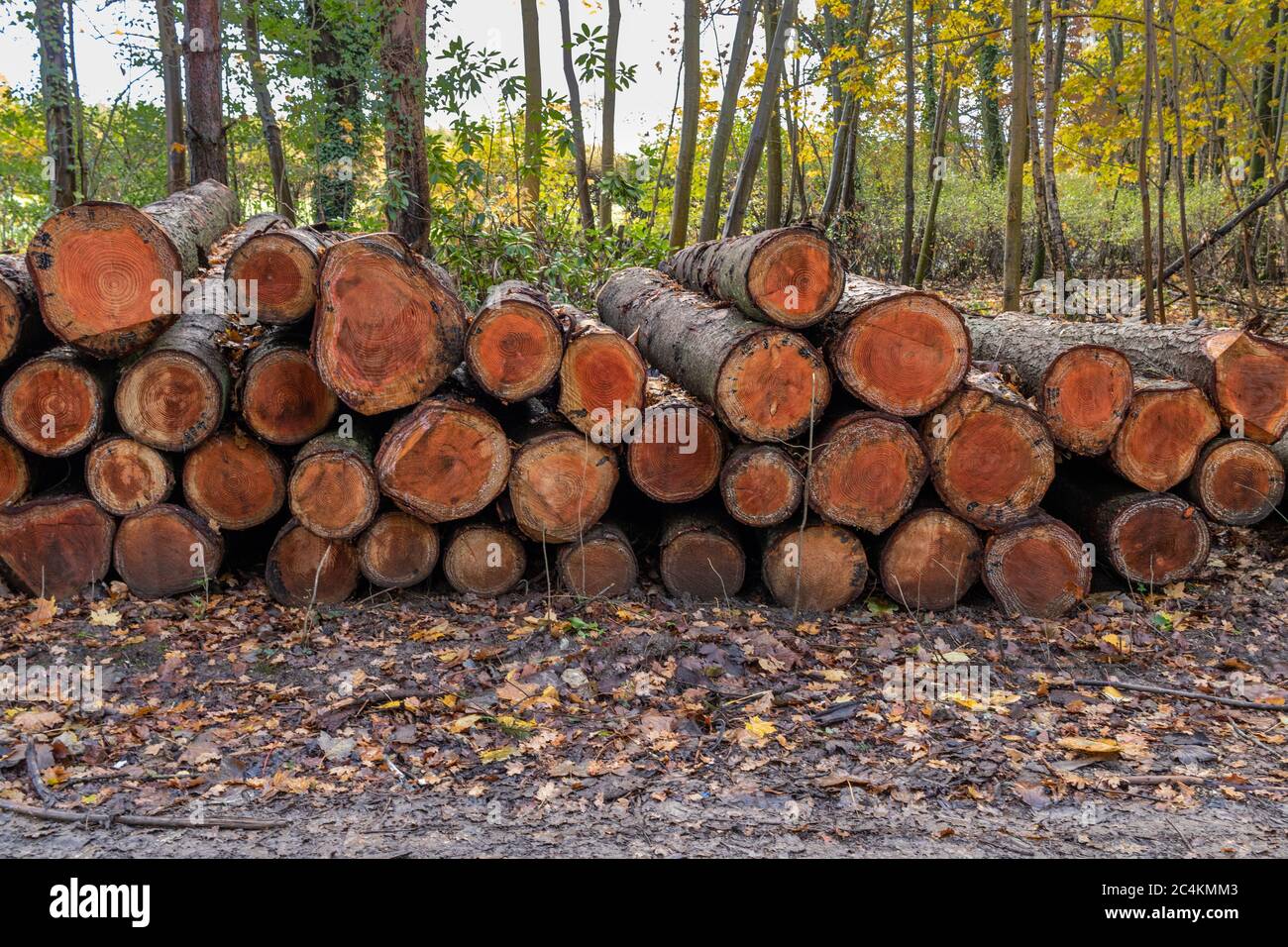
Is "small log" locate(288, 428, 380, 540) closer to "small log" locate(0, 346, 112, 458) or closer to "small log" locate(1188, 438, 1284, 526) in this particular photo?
"small log" locate(0, 346, 112, 458)

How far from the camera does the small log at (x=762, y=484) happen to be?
5.01m

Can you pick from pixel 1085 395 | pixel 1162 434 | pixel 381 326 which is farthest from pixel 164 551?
pixel 1162 434

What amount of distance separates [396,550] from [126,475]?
1471 mm

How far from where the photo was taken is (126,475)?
5.05m

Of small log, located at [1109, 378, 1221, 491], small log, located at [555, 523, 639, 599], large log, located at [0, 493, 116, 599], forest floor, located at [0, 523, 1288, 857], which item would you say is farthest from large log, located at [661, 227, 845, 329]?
large log, located at [0, 493, 116, 599]

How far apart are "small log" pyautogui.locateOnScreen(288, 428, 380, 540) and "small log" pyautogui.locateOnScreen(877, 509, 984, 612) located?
2.79m

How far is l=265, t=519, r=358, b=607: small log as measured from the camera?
5.11 meters

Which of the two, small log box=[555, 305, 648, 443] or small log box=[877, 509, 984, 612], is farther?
small log box=[877, 509, 984, 612]

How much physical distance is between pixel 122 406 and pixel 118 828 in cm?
253

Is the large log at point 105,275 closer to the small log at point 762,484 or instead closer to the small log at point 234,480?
the small log at point 234,480

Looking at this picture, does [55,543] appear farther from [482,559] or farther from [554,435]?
→ [554,435]

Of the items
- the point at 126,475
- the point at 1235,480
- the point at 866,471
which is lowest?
the point at 1235,480

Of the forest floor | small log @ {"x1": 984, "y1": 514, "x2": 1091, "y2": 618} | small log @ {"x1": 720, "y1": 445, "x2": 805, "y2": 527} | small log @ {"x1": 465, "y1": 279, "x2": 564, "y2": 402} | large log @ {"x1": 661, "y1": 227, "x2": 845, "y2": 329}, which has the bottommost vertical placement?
the forest floor

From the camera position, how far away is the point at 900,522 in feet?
17.0
